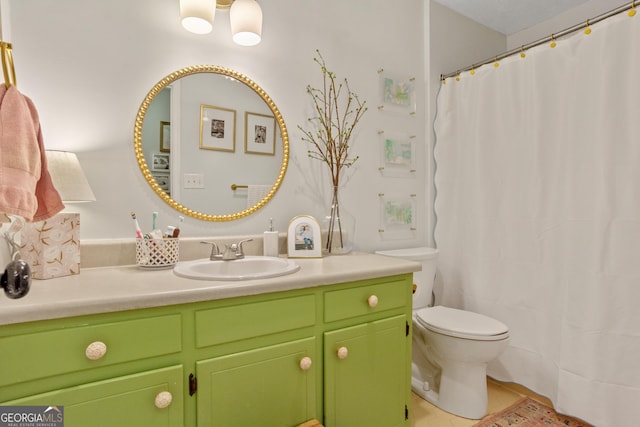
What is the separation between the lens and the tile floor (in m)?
1.70

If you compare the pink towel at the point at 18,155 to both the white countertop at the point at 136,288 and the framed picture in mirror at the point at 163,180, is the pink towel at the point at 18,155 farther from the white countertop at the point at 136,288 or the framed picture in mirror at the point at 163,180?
the framed picture in mirror at the point at 163,180

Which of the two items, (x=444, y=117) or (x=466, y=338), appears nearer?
(x=466, y=338)

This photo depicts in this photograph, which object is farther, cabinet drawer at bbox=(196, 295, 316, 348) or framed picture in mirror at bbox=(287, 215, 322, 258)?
framed picture in mirror at bbox=(287, 215, 322, 258)

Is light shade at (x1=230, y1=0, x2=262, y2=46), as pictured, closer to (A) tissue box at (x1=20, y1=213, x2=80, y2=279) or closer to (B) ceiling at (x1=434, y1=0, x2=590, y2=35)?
(A) tissue box at (x1=20, y1=213, x2=80, y2=279)

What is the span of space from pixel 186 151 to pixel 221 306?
2.68 ft

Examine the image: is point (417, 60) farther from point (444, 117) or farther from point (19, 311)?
point (19, 311)

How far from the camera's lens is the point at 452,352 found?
1.68 m

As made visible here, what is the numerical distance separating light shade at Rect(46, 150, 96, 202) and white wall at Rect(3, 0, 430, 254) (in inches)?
6.2

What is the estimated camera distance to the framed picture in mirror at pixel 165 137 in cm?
149

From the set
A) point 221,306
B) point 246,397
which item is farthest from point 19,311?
point 246,397

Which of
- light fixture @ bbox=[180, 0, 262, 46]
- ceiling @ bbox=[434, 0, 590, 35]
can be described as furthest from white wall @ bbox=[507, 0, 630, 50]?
light fixture @ bbox=[180, 0, 262, 46]

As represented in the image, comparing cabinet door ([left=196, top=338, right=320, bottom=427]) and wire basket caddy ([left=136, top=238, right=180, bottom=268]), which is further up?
wire basket caddy ([left=136, top=238, right=180, bottom=268])

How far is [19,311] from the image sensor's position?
0.80 metres

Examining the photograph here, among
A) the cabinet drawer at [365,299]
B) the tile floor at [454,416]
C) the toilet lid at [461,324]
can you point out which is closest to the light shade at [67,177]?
the cabinet drawer at [365,299]
